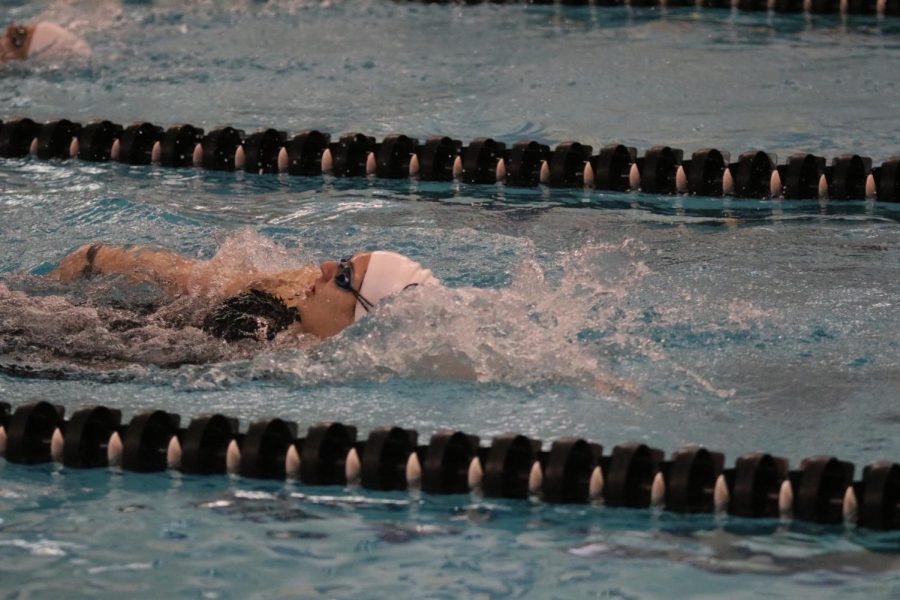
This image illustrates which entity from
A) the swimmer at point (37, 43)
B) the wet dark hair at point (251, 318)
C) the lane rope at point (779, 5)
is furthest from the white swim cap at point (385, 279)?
the lane rope at point (779, 5)

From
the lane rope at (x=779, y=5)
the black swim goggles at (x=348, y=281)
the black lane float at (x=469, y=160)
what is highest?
the lane rope at (x=779, y=5)

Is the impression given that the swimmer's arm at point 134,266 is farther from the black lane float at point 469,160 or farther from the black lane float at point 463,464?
the black lane float at point 469,160

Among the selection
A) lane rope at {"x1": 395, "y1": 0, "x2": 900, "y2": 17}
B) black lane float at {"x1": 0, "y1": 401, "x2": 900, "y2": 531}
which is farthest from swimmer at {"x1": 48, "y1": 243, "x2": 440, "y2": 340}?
lane rope at {"x1": 395, "y1": 0, "x2": 900, "y2": 17}

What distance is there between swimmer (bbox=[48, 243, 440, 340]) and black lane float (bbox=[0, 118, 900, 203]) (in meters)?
1.66

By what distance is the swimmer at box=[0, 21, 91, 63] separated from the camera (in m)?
7.52

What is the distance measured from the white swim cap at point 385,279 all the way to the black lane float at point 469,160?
5.84ft

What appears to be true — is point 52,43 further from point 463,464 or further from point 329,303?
point 463,464

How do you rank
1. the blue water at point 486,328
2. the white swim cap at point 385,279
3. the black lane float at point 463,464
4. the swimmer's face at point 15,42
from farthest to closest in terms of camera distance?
the swimmer's face at point 15,42 < the white swim cap at point 385,279 < the black lane float at point 463,464 < the blue water at point 486,328

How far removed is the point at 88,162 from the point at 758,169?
2669 mm

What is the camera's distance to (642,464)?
10.6ft

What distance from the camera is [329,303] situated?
391cm

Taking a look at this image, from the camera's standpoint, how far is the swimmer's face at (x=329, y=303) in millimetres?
3879

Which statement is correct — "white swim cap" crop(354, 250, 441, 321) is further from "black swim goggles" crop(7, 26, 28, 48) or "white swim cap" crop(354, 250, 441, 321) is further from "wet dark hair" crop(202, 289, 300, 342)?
"black swim goggles" crop(7, 26, 28, 48)

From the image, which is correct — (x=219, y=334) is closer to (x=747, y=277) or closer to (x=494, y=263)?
(x=494, y=263)
